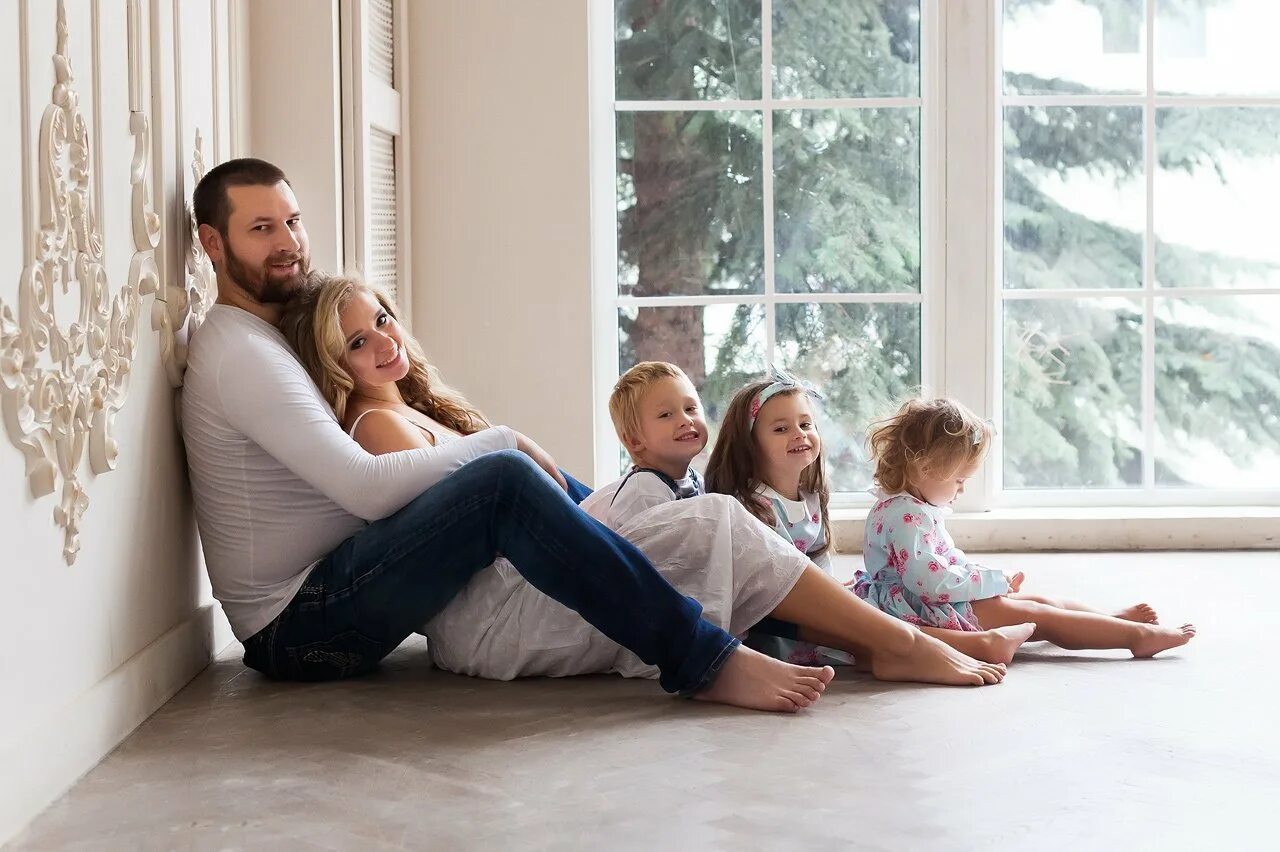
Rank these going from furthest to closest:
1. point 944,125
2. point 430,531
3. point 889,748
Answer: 1. point 944,125
2. point 430,531
3. point 889,748

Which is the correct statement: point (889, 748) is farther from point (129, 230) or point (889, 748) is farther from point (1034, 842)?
point (129, 230)

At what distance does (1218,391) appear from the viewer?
4391 millimetres

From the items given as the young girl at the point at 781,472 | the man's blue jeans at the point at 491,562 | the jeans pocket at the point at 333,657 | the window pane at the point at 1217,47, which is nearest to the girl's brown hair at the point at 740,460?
the young girl at the point at 781,472

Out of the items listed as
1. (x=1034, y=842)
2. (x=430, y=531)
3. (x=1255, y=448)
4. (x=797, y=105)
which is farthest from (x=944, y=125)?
(x=1034, y=842)

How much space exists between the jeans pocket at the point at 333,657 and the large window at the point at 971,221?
180 centimetres

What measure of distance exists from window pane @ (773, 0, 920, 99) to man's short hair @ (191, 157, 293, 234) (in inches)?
79.9

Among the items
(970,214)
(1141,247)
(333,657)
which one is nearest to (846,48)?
(970,214)

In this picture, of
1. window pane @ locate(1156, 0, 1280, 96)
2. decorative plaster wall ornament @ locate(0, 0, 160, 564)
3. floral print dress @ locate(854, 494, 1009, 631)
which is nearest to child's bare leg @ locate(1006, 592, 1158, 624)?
floral print dress @ locate(854, 494, 1009, 631)

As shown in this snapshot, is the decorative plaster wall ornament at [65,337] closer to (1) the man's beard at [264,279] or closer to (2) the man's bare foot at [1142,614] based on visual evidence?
(1) the man's beard at [264,279]

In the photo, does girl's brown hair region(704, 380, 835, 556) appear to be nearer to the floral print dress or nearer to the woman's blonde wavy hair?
the floral print dress

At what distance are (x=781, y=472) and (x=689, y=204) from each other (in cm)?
166

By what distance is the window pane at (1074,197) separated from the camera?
4297 mm

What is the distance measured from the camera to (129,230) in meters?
2.46

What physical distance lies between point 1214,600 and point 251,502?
2.30 metres
